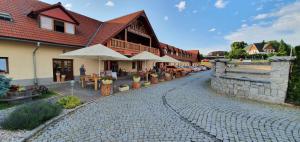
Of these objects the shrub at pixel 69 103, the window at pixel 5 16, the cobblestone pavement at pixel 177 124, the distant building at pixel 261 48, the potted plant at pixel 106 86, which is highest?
the distant building at pixel 261 48

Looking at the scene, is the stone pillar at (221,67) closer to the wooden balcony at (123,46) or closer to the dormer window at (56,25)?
the wooden balcony at (123,46)

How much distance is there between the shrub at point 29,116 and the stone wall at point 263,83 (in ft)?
27.9

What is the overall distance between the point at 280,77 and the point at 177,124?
17.8 feet

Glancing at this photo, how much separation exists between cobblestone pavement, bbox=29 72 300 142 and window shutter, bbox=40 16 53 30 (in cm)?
860

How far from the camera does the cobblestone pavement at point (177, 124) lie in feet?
12.6

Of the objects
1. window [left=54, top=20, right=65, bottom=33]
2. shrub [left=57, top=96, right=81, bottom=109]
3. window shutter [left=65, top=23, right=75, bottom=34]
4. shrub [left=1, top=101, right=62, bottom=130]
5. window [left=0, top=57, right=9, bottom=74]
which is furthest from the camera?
window shutter [left=65, top=23, right=75, bottom=34]

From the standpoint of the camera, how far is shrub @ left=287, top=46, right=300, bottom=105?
6.51m

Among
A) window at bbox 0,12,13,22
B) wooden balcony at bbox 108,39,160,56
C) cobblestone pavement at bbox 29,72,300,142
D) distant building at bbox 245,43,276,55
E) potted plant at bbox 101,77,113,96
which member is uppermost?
distant building at bbox 245,43,276,55

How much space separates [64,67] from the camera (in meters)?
12.6

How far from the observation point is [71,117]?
5223 millimetres

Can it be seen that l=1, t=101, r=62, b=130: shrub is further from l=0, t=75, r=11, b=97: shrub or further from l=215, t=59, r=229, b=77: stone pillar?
l=215, t=59, r=229, b=77: stone pillar

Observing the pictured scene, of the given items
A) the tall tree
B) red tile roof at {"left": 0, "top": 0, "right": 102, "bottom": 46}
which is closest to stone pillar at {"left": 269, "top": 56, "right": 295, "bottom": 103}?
red tile roof at {"left": 0, "top": 0, "right": 102, "bottom": 46}

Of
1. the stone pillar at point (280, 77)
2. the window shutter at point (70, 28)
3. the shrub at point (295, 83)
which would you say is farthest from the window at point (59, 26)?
the shrub at point (295, 83)

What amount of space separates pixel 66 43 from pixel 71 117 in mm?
8444
